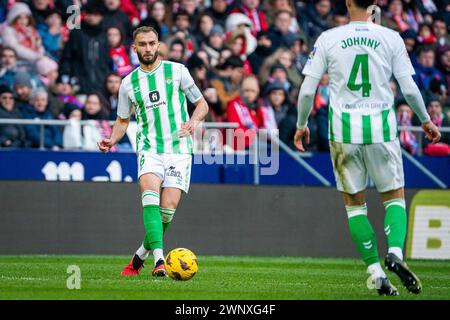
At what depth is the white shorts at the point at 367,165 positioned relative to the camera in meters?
8.42

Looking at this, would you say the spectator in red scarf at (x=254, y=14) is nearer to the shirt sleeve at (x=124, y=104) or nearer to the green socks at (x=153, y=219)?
the shirt sleeve at (x=124, y=104)

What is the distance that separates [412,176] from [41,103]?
5.57m

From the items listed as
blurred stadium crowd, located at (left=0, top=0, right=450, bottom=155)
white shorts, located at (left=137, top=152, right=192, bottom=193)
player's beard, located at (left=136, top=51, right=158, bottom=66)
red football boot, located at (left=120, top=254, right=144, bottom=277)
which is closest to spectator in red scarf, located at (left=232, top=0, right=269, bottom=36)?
blurred stadium crowd, located at (left=0, top=0, right=450, bottom=155)

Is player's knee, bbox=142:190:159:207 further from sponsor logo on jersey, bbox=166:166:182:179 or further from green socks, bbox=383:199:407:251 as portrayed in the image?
green socks, bbox=383:199:407:251

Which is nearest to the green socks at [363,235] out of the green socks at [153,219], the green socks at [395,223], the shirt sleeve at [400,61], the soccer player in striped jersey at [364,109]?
the soccer player in striped jersey at [364,109]

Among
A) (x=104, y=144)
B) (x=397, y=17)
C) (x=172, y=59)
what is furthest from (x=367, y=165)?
(x=397, y=17)

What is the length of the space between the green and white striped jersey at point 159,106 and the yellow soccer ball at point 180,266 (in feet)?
3.83

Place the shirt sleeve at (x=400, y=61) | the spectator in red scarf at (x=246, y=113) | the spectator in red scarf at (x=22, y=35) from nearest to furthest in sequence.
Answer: the shirt sleeve at (x=400, y=61)
the spectator in red scarf at (x=246, y=113)
the spectator in red scarf at (x=22, y=35)

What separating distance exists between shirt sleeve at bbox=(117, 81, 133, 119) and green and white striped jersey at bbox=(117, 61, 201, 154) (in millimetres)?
13

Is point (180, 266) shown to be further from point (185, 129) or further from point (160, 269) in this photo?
point (185, 129)

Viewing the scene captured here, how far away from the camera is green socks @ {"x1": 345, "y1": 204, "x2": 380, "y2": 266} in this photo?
841cm

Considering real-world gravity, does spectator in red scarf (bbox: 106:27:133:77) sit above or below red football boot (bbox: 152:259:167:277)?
above

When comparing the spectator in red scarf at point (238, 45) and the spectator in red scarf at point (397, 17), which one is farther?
the spectator in red scarf at point (397, 17)

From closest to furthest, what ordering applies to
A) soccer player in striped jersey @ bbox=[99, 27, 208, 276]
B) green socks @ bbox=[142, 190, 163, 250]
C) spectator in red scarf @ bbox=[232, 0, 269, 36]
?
green socks @ bbox=[142, 190, 163, 250], soccer player in striped jersey @ bbox=[99, 27, 208, 276], spectator in red scarf @ bbox=[232, 0, 269, 36]
